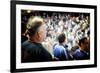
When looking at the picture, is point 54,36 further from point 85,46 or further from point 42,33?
point 85,46

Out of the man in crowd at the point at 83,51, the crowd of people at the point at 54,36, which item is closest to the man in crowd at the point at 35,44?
the crowd of people at the point at 54,36

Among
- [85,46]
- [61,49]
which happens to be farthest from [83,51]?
[61,49]

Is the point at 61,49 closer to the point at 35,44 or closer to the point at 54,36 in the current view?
the point at 54,36

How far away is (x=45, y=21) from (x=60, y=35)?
0.66 ft

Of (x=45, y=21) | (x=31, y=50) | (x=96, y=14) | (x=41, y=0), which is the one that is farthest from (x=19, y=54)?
(x=96, y=14)

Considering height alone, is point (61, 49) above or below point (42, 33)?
below

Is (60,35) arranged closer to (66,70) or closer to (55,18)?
(55,18)

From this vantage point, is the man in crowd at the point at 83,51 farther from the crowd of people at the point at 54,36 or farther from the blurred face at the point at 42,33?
the blurred face at the point at 42,33

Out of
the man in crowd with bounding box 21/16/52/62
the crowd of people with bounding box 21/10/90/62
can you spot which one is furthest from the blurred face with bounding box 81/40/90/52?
the man in crowd with bounding box 21/16/52/62

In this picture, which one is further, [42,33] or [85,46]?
[85,46]

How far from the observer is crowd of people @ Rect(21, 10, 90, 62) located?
1928 mm

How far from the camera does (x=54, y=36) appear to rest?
2.01 m

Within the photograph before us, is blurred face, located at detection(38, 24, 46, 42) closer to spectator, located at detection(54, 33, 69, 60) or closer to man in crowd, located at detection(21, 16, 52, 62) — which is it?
man in crowd, located at detection(21, 16, 52, 62)

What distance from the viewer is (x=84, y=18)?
2.12 metres
